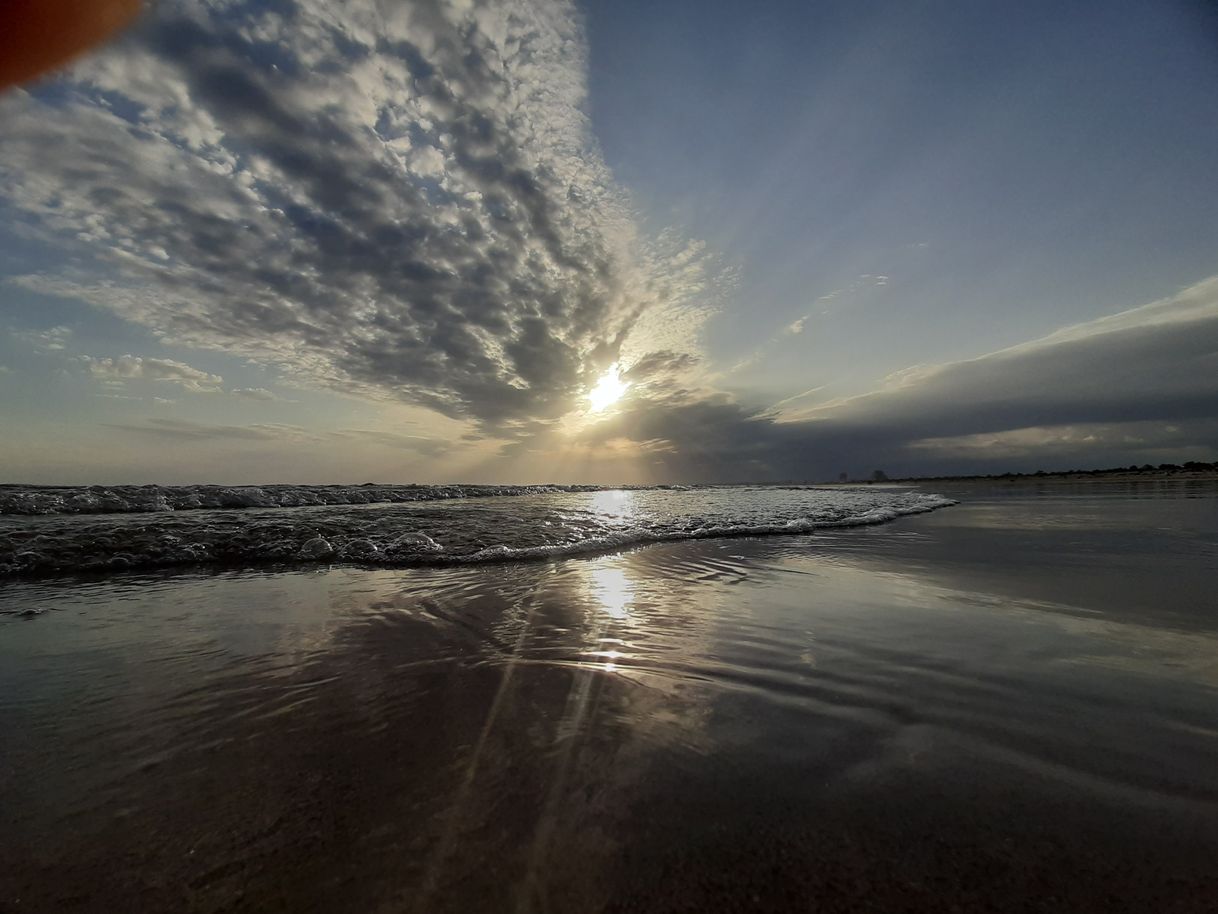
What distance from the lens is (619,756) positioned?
83.7 inches

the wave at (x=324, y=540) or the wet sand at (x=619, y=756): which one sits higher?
the wave at (x=324, y=540)

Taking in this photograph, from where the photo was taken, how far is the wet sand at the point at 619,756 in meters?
1.42

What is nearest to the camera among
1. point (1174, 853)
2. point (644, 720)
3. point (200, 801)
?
point (1174, 853)

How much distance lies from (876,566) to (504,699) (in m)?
5.50

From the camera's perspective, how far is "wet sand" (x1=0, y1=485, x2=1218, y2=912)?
1.42 m

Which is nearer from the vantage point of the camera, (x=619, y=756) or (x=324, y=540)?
(x=619, y=756)

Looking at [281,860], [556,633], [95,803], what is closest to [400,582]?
[556,633]

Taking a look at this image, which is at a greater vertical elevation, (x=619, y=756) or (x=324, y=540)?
(x=324, y=540)

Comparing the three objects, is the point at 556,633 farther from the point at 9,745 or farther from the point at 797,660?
the point at 9,745

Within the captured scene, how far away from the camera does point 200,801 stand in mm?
1857

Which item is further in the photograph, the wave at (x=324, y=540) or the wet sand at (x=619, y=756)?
the wave at (x=324, y=540)

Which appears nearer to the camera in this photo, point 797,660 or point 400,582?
point 797,660

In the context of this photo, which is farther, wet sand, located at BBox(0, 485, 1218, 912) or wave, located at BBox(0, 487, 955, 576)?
wave, located at BBox(0, 487, 955, 576)

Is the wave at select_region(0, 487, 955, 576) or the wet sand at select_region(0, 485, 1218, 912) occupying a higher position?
the wave at select_region(0, 487, 955, 576)
